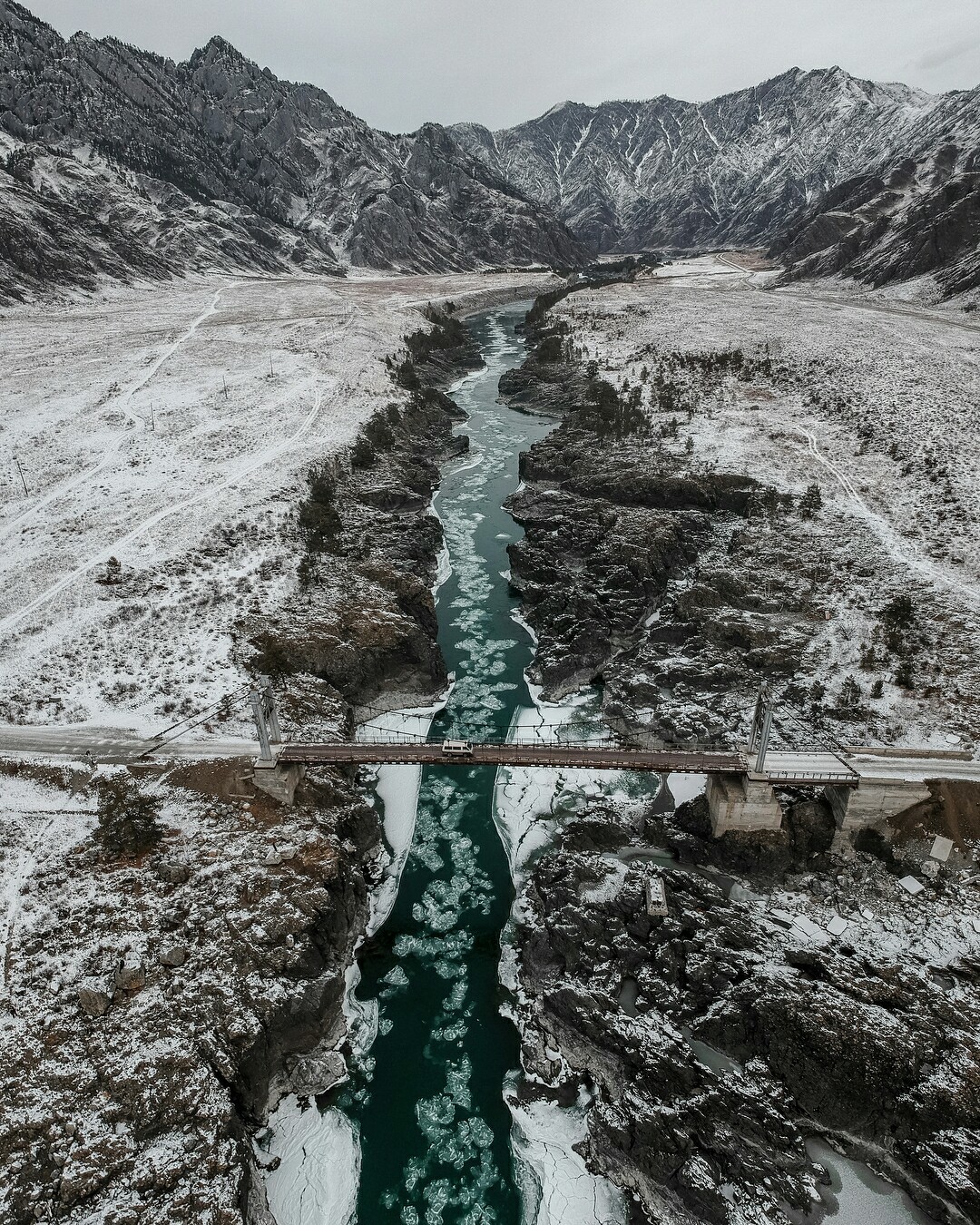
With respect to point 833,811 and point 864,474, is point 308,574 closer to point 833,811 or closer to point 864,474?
point 833,811

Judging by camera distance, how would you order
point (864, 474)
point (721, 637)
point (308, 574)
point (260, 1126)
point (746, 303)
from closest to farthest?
point (260, 1126) < point (721, 637) < point (308, 574) < point (864, 474) < point (746, 303)

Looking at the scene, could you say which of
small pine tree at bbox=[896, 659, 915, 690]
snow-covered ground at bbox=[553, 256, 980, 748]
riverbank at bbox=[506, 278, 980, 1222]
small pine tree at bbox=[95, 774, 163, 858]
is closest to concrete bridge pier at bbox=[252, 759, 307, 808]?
small pine tree at bbox=[95, 774, 163, 858]

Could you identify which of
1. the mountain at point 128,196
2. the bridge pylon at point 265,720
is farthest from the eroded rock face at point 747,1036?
the mountain at point 128,196

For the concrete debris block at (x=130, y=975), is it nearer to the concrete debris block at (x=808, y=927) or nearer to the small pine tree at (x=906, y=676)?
the concrete debris block at (x=808, y=927)

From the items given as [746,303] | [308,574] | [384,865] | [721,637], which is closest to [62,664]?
[308,574]

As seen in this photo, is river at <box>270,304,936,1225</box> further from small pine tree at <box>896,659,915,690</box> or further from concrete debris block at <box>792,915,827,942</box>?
small pine tree at <box>896,659,915,690</box>

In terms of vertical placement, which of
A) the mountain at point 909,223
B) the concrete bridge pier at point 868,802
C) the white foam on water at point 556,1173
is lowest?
the white foam on water at point 556,1173

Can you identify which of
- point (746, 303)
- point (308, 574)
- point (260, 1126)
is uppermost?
point (746, 303)
